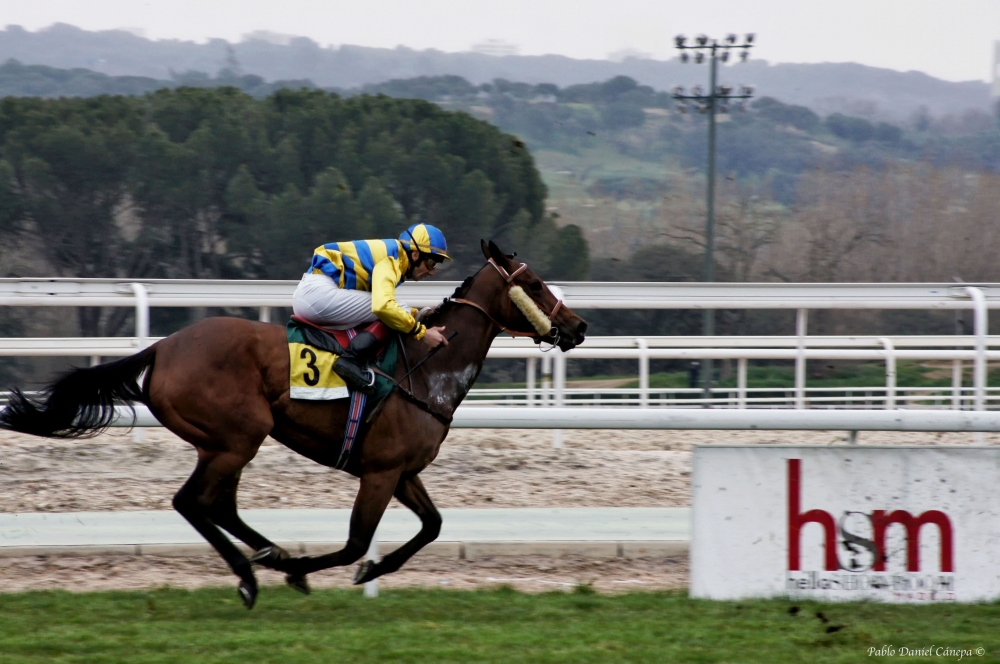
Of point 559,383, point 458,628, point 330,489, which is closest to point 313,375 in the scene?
point 458,628

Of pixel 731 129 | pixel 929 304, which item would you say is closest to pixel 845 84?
pixel 731 129

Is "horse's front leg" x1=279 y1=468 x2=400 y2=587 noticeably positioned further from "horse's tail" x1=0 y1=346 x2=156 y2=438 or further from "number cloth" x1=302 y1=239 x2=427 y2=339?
"horse's tail" x1=0 y1=346 x2=156 y2=438

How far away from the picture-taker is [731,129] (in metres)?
73.6

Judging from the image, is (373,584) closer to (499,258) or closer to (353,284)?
(353,284)

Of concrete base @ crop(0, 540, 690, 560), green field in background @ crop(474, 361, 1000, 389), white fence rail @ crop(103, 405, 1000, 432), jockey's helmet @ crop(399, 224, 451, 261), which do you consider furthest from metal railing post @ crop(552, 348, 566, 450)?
green field in background @ crop(474, 361, 1000, 389)

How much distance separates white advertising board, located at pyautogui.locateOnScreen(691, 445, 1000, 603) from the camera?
4.73 metres

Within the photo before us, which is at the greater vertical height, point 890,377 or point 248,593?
point 890,377

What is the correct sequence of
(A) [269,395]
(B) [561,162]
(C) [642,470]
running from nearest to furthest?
(A) [269,395] < (C) [642,470] < (B) [561,162]

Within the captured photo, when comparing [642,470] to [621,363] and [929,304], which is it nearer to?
[929,304]

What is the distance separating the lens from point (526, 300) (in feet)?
16.4

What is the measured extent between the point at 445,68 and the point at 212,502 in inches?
5142

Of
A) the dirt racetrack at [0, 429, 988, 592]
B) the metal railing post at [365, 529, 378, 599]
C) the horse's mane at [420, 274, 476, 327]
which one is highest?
the horse's mane at [420, 274, 476, 327]

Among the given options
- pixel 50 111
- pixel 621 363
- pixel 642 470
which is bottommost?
pixel 621 363

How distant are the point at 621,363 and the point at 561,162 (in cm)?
4854
